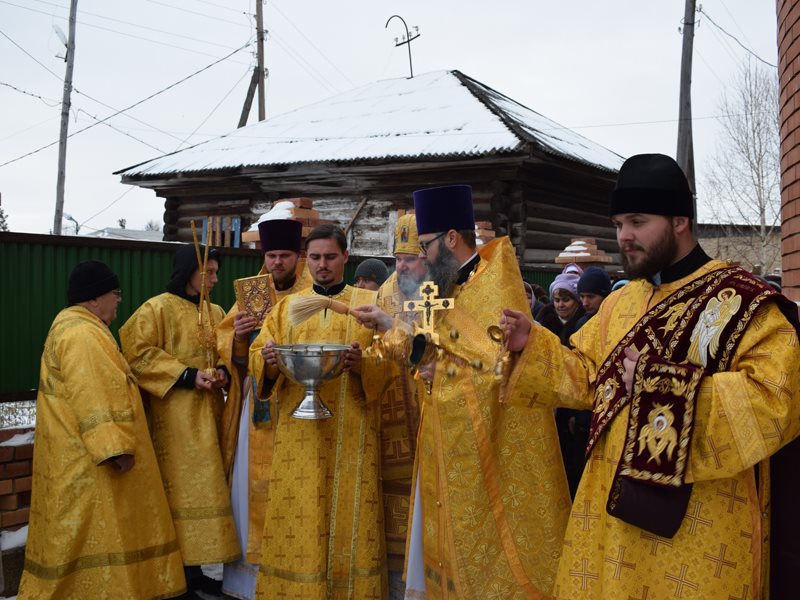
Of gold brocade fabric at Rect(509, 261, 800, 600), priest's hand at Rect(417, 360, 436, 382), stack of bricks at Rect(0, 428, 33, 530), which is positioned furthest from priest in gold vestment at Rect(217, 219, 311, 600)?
gold brocade fabric at Rect(509, 261, 800, 600)

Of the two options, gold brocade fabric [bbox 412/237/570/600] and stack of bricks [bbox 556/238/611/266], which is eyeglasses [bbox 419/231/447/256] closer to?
gold brocade fabric [bbox 412/237/570/600]

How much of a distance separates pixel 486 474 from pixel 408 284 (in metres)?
0.91

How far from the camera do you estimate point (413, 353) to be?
2855mm

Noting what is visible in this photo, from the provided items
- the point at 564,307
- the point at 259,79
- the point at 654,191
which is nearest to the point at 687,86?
the point at 564,307

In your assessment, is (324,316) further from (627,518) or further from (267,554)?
(627,518)

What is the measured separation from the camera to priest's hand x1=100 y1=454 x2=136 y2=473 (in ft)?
12.7

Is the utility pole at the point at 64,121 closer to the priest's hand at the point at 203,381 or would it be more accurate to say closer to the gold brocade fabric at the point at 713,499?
the priest's hand at the point at 203,381

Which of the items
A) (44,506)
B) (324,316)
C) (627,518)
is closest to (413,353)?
(627,518)

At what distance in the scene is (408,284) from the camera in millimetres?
3402

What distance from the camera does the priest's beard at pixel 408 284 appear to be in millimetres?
3326

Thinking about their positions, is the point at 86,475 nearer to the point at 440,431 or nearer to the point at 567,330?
the point at 440,431

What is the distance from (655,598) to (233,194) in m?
13.8

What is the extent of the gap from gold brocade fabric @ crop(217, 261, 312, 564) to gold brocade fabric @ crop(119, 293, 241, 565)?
3.8 inches

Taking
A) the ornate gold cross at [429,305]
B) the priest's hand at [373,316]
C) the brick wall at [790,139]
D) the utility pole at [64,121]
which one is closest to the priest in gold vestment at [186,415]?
the priest's hand at [373,316]
